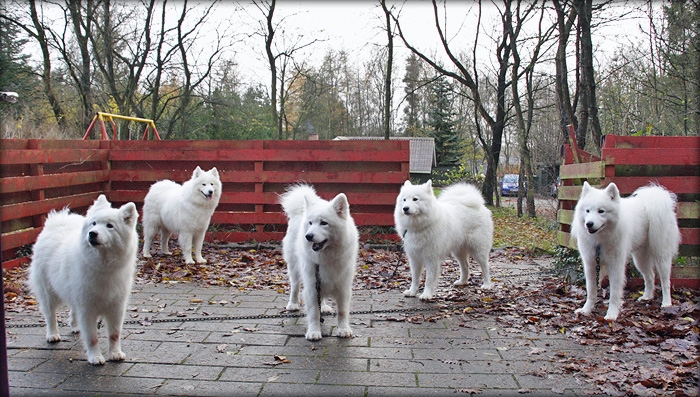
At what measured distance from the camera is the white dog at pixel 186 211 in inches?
275

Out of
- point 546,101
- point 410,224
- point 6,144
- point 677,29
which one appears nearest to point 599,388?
point 410,224

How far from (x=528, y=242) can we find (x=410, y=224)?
17.6 feet

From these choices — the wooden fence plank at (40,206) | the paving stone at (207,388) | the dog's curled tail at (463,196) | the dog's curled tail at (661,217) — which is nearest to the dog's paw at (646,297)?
the dog's curled tail at (661,217)

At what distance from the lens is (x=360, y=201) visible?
837cm

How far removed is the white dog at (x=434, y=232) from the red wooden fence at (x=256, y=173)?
2688 millimetres

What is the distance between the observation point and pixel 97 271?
3.23 m

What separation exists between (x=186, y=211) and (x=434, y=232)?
3.81 metres

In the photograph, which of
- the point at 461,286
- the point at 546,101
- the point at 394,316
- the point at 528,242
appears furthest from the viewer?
the point at 546,101

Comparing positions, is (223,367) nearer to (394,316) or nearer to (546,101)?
(394,316)

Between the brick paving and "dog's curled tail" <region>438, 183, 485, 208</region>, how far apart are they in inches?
71.8

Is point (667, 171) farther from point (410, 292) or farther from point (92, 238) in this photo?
point (92, 238)

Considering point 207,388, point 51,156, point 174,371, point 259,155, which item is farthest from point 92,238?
point 259,155

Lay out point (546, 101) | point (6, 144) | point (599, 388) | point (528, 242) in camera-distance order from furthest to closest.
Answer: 1. point (546, 101)
2. point (528, 242)
3. point (6, 144)
4. point (599, 388)

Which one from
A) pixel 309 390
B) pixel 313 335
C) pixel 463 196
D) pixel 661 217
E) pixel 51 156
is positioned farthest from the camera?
pixel 51 156
